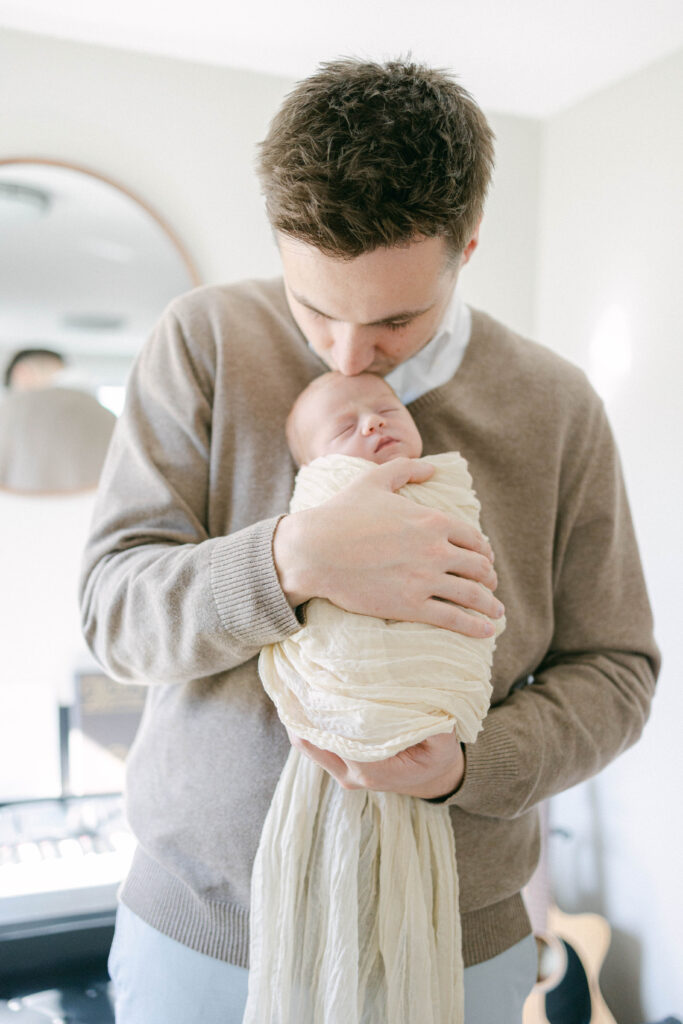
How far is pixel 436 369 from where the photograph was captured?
1.11 meters

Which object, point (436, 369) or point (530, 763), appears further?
point (436, 369)

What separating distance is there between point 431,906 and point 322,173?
795mm

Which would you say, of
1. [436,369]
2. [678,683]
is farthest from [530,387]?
[678,683]

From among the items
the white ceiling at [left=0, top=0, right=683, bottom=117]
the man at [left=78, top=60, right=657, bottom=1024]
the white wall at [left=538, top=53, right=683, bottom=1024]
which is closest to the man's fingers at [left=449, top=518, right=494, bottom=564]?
the man at [left=78, top=60, right=657, bottom=1024]

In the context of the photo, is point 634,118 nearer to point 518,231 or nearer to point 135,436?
point 518,231

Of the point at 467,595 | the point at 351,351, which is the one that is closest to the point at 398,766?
the point at 467,595

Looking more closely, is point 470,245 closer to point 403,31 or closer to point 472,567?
point 472,567

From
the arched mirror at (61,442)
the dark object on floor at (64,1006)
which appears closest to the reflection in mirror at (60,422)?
the arched mirror at (61,442)

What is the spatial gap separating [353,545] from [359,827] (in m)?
0.33

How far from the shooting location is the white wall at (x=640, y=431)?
79.2 inches

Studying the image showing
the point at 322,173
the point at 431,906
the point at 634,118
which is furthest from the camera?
the point at 634,118

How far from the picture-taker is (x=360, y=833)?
90 cm

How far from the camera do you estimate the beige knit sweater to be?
0.90 metres

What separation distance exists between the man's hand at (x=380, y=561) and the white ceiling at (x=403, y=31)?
4.81ft
